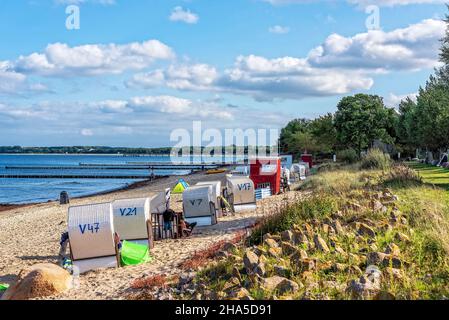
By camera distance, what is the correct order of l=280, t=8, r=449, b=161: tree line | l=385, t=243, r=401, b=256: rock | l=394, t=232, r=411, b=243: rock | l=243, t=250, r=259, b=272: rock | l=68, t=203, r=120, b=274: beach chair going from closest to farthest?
l=385, t=243, r=401, b=256: rock → l=243, t=250, r=259, b=272: rock → l=394, t=232, r=411, b=243: rock → l=68, t=203, r=120, b=274: beach chair → l=280, t=8, r=449, b=161: tree line

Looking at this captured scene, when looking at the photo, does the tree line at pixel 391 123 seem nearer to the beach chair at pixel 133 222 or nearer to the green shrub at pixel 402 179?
the green shrub at pixel 402 179

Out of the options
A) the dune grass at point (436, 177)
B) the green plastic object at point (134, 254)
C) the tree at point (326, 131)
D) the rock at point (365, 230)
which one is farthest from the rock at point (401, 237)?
the tree at point (326, 131)

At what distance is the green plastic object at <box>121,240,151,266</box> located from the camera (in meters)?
12.0

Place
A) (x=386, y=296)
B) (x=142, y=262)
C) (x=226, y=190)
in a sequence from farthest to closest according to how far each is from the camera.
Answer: (x=226, y=190) → (x=142, y=262) → (x=386, y=296)

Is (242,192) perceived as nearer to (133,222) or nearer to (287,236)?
(133,222)

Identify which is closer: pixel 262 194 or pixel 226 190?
pixel 226 190

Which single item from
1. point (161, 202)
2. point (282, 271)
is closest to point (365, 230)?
point (282, 271)

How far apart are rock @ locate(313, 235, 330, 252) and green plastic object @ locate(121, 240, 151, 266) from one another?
450 cm

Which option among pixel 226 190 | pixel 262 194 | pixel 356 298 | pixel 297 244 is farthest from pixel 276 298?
pixel 262 194

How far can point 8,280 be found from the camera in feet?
40.1

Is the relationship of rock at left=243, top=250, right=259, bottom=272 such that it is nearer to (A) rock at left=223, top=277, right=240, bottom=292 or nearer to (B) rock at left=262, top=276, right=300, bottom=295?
(A) rock at left=223, top=277, right=240, bottom=292

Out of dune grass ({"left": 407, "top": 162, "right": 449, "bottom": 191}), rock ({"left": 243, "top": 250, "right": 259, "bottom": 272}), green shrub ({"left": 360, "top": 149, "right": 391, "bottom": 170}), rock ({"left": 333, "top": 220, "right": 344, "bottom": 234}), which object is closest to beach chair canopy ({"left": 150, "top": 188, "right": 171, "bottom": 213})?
rock ({"left": 333, "top": 220, "right": 344, "bottom": 234})

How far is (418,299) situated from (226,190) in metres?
16.0
